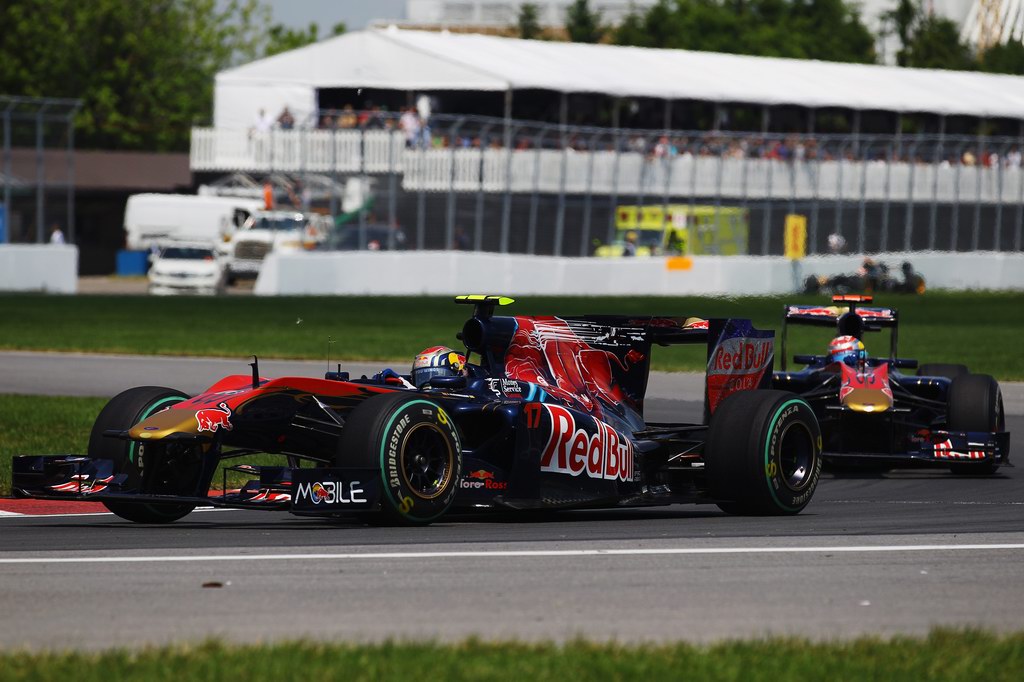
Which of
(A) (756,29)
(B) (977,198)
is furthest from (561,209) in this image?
(A) (756,29)

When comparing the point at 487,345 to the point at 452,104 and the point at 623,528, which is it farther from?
the point at 452,104

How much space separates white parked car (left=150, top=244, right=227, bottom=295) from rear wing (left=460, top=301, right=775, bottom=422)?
35635mm

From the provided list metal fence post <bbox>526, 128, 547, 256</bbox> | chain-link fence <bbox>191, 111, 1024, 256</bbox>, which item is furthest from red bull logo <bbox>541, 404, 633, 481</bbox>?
metal fence post <bbox>526, 128, 547, 256</bbox>

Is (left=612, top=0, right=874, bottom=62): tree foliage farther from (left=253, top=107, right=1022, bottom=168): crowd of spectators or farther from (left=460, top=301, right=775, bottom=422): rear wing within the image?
(left=460, top=301, right=775, bottom=422): rear wing

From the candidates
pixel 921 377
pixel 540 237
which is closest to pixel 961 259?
pixel 540 237

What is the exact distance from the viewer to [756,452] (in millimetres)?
10695

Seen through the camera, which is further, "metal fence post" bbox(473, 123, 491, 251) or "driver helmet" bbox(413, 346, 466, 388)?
"metal fence post" bbox(473, 123, 491, 251)

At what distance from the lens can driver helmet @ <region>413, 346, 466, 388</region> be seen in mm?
10617

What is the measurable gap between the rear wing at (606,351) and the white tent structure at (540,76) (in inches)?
1605

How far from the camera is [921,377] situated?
15656mm

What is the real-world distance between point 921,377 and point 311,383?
290 inches

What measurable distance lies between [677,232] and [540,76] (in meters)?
7.60

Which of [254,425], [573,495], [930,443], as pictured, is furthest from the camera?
[930,443]

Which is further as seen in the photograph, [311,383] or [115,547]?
[311,383]
